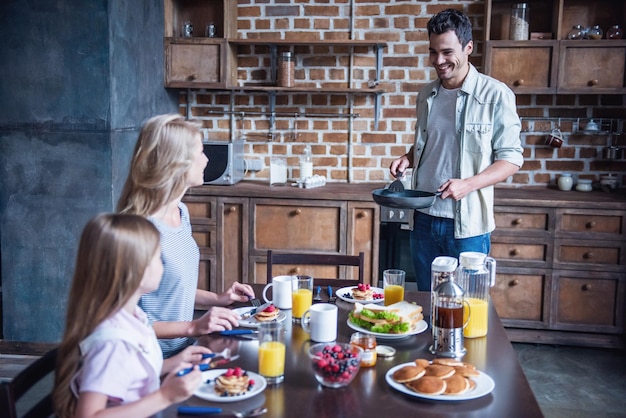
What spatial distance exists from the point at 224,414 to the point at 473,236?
1606mm

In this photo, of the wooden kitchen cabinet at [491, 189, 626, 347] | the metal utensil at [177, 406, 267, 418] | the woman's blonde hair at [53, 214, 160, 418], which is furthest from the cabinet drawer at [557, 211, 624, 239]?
the woman's blonde hair at [53, 214, 160, 418]

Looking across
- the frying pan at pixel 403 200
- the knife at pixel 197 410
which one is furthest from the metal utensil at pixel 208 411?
the frying pan at pixel 403 200

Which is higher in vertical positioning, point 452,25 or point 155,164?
point 452,25

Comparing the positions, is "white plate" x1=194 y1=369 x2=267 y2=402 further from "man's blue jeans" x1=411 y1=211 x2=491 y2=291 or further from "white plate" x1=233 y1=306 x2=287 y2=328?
"man's blue jeans" x1=411 y1=211 x2=491 y2=291

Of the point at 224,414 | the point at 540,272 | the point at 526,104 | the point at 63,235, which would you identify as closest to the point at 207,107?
the point at 63,235

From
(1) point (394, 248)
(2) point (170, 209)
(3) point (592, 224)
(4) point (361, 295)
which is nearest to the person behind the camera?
(2) point (170, 209)

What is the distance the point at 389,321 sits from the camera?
1.76 meters

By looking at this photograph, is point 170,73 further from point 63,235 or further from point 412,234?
point 412,234

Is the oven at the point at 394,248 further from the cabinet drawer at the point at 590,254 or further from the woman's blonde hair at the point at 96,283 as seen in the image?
the woman's blonde hair at the point at 96,283

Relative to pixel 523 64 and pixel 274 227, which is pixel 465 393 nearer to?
pixel 274 227

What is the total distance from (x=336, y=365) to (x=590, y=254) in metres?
2.77

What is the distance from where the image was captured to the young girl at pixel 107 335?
1241 millimetres

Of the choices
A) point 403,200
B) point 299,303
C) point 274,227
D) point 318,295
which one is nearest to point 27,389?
point 299,303

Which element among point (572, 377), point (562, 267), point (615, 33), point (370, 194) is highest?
point (615, 33)
